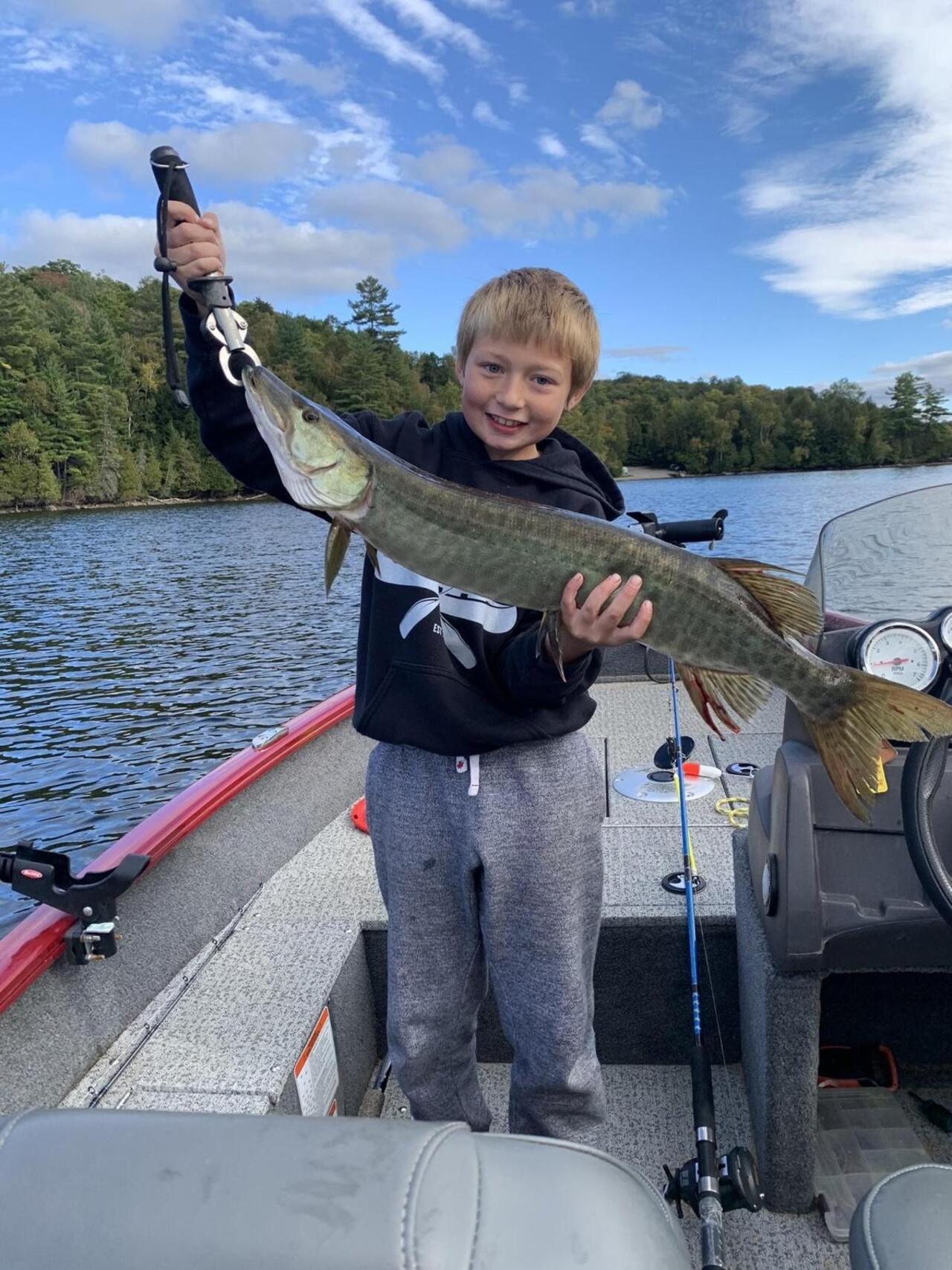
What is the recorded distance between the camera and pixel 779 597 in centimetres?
211

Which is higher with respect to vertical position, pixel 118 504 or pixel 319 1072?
pixel 319 1072

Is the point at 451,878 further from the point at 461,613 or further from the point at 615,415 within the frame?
the point at 615,415

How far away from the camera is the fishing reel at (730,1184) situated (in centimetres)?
202

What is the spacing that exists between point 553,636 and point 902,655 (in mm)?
994

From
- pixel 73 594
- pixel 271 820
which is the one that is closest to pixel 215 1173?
pixel 271 820

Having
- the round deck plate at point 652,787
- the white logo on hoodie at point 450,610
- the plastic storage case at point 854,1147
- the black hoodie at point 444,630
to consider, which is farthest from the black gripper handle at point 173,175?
the round deck plate at point 652,787

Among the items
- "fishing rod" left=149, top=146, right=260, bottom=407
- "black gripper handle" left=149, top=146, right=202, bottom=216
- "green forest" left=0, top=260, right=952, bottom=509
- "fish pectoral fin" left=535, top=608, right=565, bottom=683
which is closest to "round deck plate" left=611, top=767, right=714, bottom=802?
"fish pectoral fin" left=535, top=608, right=565, bottom=683

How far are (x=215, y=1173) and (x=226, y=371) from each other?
162cm

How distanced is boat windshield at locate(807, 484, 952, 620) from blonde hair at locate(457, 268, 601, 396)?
1246 mm

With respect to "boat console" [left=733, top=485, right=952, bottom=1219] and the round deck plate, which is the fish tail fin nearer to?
"boat console" [left=733, top=485, right=952, bottom=1219]

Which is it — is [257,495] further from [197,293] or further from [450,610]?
[450,610]

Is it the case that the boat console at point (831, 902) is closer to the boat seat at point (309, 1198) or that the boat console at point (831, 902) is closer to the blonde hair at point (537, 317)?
the blonde hair at point (537, 317)

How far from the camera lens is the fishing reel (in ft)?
6.62

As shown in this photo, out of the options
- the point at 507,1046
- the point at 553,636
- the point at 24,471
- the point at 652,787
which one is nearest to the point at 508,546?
the point at 553,636
